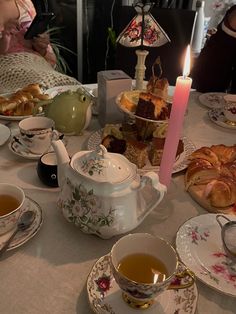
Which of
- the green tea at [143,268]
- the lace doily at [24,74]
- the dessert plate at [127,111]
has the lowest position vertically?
the lace doily at [24,74]

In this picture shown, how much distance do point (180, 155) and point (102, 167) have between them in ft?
1.28

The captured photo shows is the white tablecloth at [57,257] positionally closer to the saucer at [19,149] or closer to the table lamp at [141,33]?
the saucer at [19,149]

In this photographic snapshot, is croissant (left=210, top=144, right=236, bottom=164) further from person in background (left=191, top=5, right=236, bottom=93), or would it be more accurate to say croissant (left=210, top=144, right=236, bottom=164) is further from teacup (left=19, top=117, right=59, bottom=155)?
person in background (left=191, top=5, right=236, bottom=93)

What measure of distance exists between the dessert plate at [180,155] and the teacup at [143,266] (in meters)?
0.33

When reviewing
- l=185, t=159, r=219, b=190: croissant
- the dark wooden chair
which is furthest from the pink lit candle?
the dark wooden chair

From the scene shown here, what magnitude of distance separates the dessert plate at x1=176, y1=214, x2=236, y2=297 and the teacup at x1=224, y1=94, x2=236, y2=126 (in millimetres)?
533

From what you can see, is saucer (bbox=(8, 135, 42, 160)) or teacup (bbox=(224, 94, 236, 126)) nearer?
saucer (bbox=(8, 135, 42, 160))

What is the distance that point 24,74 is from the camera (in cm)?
173

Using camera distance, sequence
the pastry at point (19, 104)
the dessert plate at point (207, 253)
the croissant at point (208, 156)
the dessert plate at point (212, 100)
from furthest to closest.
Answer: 1. the dessert plate at point (212, 100)
2. the pastry at point (19, 104)
3. the croissant at point (208, 156)
4. the dessert plate at point (207, 253)

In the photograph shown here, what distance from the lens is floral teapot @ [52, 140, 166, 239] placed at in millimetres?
650

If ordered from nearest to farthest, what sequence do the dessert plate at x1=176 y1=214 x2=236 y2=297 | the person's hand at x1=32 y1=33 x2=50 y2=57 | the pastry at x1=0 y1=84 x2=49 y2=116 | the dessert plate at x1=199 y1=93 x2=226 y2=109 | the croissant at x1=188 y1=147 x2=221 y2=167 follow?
the dessert plate at x1=176 y1=214 x2=236 y2=297 → the croissant at x1=188 y1=147 x2=221 y2=167 → the pastry at x1=0 y1=84 x2=49 y2=116 → the dessert plate at x1=199 y1=93 x2=226 y2=109 → the person's hand at x1=32 y1=33 x2=50 y2=57

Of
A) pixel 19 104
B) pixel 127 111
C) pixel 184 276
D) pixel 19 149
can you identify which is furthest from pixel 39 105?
pixel 184 276

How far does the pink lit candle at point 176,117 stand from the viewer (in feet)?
2.34

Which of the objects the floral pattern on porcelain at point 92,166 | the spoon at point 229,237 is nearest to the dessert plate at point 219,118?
the spoon at point 229,237
